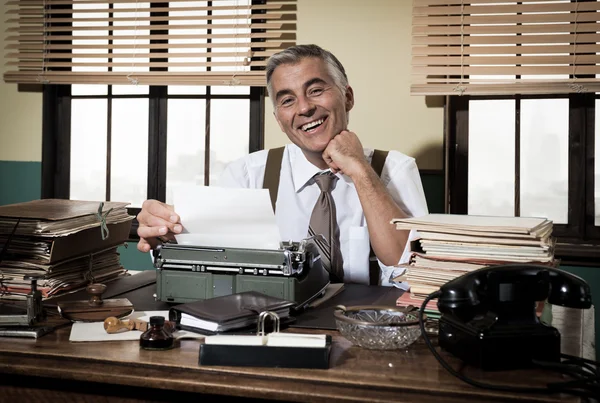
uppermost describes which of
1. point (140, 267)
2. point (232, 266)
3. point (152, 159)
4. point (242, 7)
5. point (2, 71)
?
point (242, 7)

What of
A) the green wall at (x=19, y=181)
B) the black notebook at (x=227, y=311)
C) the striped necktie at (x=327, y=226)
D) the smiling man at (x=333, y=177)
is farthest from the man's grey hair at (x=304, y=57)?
the green wall at (x=19, y=181)

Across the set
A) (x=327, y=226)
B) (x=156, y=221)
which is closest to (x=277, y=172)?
(x=327, y=226)

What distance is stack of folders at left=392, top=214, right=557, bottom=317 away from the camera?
1343 millimetres

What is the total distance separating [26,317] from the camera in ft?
4.36

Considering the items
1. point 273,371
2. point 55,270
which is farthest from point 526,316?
point 55,270

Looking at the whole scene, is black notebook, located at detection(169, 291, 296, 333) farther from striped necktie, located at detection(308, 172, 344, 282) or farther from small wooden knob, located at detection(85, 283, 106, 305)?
striped necktie, located at detection(308, 172, 344, 282)

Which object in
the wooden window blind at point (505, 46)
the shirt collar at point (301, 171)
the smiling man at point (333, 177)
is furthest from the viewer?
the wooden window blind at point (505, 46)

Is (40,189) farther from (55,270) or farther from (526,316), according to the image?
(526,316)

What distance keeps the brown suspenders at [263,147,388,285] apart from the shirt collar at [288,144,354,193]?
0.22 ft

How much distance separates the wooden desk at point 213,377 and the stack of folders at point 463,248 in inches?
7.7

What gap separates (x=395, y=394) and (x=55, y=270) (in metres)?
1.09

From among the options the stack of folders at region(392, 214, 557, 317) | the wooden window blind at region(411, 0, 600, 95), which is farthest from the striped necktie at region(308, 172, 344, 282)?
the wooden window blind at region(411, 0, 600, 95)

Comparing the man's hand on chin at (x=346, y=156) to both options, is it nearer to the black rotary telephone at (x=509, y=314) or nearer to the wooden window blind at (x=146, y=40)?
the black rotary telephone at (x=509, y=314)

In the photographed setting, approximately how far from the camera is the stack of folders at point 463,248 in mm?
1343
